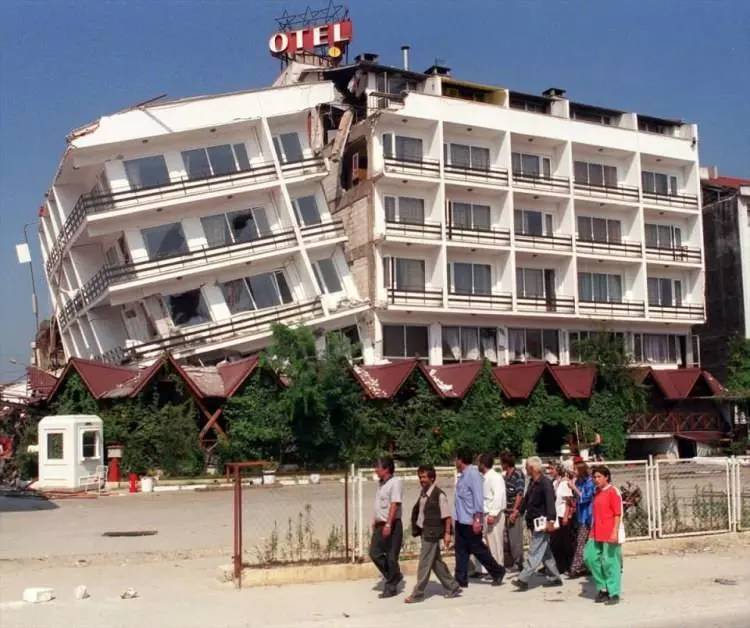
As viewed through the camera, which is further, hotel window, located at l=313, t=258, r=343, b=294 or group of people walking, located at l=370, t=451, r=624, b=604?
hotel window, located at l=313, t=258, r=343, b=294

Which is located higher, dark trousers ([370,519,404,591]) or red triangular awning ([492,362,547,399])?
red triangular awning ([492,362,547,399])

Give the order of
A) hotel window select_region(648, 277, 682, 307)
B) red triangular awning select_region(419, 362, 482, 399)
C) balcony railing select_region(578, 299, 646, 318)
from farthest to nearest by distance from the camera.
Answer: hotel window select_region(648, 277, 682, 307)
balcony railing select_region(578, 299, 646, 318)
red triangular awning select_region(419, 362, 482, 399)

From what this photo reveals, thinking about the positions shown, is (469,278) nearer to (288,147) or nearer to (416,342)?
(416,342)

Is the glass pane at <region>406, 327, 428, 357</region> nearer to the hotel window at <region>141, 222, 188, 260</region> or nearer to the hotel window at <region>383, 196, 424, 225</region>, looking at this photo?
the hotel window at <region>383, 196, 424, 225</region>

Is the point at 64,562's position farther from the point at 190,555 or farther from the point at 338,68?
the point at 338,68

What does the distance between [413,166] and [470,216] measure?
4.06m

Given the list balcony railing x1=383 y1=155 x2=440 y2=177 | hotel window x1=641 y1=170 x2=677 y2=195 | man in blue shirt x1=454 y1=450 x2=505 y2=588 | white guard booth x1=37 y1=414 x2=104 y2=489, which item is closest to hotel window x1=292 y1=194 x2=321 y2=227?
balcony railing x1=383 y1=155 x2=440 y2=177

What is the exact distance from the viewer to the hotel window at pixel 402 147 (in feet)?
135

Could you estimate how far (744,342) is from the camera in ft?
146

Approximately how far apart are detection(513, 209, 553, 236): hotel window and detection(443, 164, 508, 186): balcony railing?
217 centimetres

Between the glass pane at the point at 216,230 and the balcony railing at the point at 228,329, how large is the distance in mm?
3298

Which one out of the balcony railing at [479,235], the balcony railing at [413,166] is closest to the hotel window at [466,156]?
the balcony railing at [413,166]

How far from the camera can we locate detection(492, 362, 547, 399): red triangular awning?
37.4 m

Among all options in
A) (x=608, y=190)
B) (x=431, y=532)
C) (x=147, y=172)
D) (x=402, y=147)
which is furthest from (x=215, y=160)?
(x=431, y=532)
